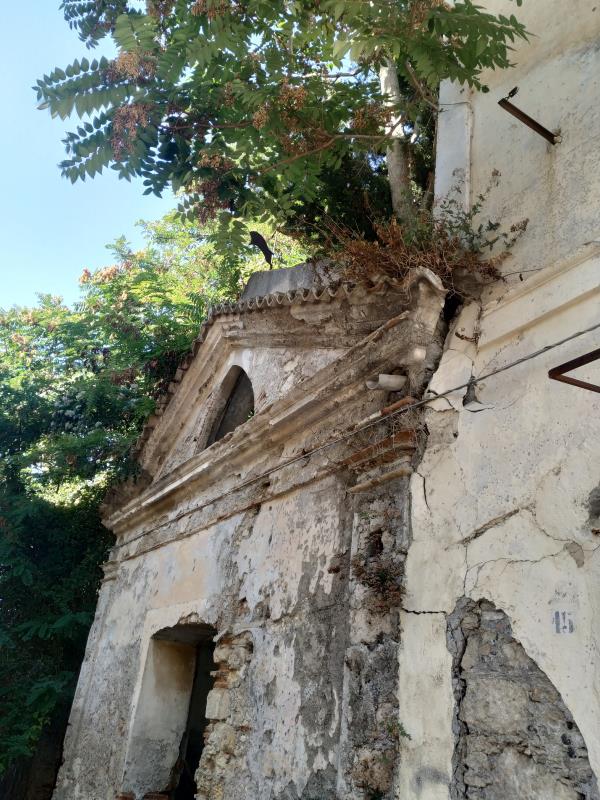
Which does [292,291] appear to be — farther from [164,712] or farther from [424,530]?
[164,712]

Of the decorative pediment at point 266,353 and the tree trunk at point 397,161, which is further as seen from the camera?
the tree trunk at point 397,161

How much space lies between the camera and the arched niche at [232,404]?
6.55 m

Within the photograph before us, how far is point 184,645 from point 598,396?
4.74m

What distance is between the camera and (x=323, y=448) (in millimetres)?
4473

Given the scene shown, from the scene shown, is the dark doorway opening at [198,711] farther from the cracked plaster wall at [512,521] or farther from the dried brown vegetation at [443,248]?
the dried brown vegetation at [443,248]

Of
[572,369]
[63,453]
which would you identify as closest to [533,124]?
[572,369]

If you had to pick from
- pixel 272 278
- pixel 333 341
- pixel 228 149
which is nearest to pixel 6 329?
pixel 272 278

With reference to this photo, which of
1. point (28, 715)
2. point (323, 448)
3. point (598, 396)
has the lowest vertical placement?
point (28, 715)

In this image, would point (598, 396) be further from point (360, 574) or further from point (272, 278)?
point (272, 278)

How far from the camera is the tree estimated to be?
395cm

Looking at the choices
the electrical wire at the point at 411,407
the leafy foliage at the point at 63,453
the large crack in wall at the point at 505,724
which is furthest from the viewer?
the leafy foliage at the point at 63,453

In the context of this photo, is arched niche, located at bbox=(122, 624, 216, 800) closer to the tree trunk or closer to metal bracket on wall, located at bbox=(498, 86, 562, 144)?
the tree trunk

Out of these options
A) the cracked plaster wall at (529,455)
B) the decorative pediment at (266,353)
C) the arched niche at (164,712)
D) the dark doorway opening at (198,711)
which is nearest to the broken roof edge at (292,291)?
the decorative pediment at (266,353)

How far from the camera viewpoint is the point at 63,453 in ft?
26.1
